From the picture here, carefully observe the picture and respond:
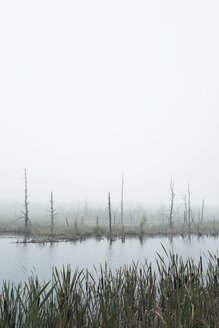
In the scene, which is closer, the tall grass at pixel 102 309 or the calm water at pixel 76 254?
the tall grass at pixel 102 309

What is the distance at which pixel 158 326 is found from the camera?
23.9 feet

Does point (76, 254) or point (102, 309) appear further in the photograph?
point (76, 254)

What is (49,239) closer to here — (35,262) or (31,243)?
(31,243)

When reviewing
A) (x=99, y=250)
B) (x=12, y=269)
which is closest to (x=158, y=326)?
(x=12, y=269)

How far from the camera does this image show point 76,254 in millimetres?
32312

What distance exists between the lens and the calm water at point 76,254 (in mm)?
25348

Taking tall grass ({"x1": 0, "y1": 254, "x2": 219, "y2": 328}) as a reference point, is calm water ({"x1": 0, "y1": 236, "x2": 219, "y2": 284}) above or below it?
below

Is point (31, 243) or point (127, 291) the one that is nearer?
point (127, 291)

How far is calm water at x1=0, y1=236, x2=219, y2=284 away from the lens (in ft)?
83.2

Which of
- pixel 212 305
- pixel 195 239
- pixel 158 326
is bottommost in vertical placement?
pixel 195 239

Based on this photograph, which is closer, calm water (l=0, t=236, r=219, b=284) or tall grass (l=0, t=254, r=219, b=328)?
tall grass (l=0, t=254, r=219, b=328)

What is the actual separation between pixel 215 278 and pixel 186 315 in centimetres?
Answer: 286

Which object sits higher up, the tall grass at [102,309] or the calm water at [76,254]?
the tall grass at [102,309]

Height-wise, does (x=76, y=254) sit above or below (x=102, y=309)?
below
